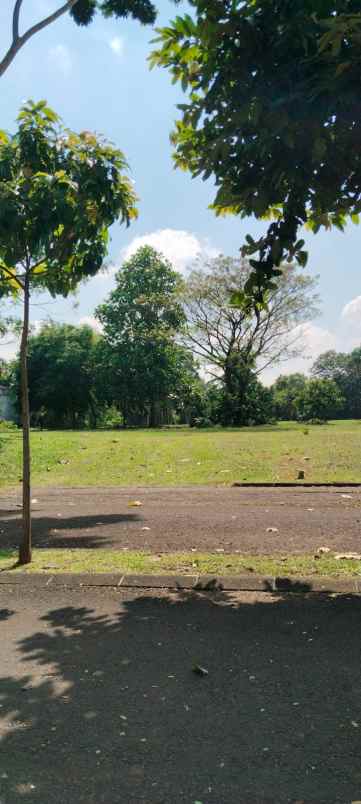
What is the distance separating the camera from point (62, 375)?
52.9 metres

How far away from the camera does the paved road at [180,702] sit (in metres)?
2.55

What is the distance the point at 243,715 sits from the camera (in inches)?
121

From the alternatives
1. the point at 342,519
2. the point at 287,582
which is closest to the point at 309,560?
the point at 287,582

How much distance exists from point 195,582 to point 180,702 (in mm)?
2073

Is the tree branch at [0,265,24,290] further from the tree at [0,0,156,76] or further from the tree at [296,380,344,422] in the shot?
the tree at [296,380,344,422]

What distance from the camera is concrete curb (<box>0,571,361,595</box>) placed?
16.7ft

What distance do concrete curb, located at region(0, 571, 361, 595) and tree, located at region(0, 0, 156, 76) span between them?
6015 millimetres

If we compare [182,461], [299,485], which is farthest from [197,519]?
[182,461]

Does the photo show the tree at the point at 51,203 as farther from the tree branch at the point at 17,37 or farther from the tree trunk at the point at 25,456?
the tree branch at the point at 17,37

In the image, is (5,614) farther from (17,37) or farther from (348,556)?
(17,37)

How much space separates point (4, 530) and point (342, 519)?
15.5ft

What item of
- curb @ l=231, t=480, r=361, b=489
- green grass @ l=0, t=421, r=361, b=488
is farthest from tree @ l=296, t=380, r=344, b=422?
curb @ l=231, t=480, r=361, b=489

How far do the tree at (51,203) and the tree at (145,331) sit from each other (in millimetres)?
38070

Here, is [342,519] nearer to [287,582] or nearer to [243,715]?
[287,582]
